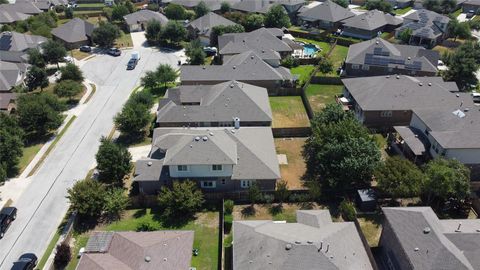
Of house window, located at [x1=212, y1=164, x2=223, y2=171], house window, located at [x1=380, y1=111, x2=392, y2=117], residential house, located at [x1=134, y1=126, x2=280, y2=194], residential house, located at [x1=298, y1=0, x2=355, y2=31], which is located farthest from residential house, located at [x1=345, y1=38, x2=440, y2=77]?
house window, located at [x1=212, y1=164, x2=223, y2=171]

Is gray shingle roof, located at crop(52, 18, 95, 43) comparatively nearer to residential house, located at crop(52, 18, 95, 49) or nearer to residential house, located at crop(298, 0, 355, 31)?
residential house, located at crop(52, 18, 95, 49)

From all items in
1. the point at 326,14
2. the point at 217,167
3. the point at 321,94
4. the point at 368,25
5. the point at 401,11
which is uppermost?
the point at 217,167

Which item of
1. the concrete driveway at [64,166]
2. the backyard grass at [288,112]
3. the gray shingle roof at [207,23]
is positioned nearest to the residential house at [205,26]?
the gray shingle roof at [207,23]

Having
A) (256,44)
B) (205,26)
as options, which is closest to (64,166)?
(256,44)

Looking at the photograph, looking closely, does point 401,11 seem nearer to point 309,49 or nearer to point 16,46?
point 309,49

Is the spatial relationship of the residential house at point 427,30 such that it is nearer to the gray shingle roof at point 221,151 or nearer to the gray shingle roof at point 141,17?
the gray shingle roof at point 221,151

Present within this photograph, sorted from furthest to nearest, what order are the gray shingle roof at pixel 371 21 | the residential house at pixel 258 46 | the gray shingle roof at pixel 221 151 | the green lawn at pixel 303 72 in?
1. the gray shingle roof at pixel 371 21
2. the residential house at pixel 258 46
3. the green lawn at pixel 303 72
4. the gray shingle roof at pixel 221 151
